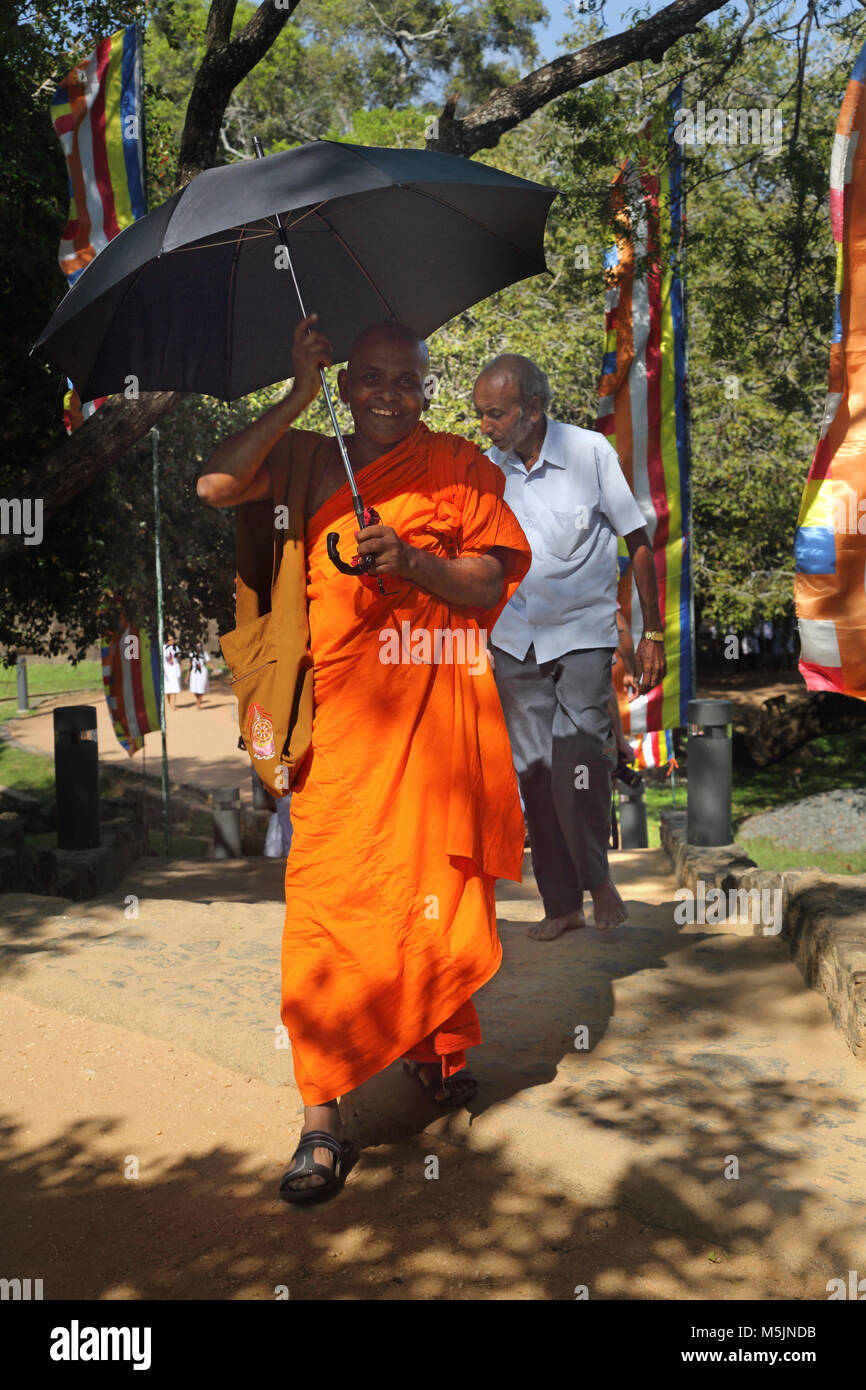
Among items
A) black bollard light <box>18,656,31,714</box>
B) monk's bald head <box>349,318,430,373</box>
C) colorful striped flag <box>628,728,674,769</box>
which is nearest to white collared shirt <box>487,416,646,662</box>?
monk's bald head <box>349,318,430,373</box>

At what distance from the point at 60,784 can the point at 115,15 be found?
5.78 m

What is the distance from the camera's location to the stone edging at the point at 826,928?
4.07 meters

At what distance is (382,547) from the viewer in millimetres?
3246

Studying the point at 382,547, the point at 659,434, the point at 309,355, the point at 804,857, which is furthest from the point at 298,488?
the point at 804,857

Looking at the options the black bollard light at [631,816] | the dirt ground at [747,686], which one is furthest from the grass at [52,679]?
the black bollard light at [631,816]

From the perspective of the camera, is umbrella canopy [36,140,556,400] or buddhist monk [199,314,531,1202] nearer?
buddhist monk [199,314,531,1202]

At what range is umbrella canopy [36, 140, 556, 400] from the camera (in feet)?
11.8

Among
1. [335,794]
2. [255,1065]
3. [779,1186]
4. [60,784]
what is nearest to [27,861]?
[60,784]

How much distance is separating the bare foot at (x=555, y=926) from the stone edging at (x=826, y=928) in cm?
77

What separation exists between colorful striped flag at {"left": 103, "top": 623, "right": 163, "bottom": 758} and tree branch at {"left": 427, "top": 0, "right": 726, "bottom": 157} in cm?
499

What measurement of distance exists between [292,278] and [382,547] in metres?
1.09

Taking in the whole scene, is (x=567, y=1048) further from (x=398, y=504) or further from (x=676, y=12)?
(x=676, y=12)

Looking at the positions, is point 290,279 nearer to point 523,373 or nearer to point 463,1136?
point 523,373

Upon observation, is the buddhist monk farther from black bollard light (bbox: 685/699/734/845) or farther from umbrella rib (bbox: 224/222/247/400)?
black bollard light (bbox: 685/699/734/845)
